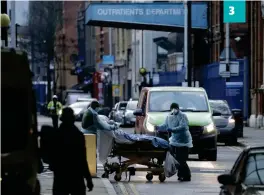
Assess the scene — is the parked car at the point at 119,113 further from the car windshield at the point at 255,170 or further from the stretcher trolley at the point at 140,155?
the car windshield at the point at 255,170

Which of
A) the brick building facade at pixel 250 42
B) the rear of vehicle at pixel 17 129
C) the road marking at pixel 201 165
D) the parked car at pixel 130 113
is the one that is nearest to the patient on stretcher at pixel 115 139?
the road marking at pixel 201 165

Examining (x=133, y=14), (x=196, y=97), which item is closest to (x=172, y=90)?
(x=196, y=97)

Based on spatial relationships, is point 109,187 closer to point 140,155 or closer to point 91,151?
point 140,155

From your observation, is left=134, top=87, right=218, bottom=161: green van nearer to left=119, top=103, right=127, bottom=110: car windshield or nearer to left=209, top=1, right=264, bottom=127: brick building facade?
left=209, top=1, right=264, bottom=127: brick building facade

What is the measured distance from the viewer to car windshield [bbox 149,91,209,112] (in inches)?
1166

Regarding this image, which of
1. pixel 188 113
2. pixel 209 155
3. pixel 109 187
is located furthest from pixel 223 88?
pixel 109 187

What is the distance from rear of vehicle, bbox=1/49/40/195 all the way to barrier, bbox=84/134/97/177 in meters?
10.3

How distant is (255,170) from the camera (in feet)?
41.4

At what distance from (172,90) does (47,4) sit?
Answer: 94.3 metres

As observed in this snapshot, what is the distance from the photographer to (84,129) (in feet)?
83.4

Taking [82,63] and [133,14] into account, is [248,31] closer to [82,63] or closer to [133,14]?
[133,14]

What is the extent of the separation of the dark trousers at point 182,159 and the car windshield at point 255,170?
395 inches

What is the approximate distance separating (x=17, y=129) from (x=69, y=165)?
35.7 inches

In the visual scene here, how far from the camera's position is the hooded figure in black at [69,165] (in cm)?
1327
